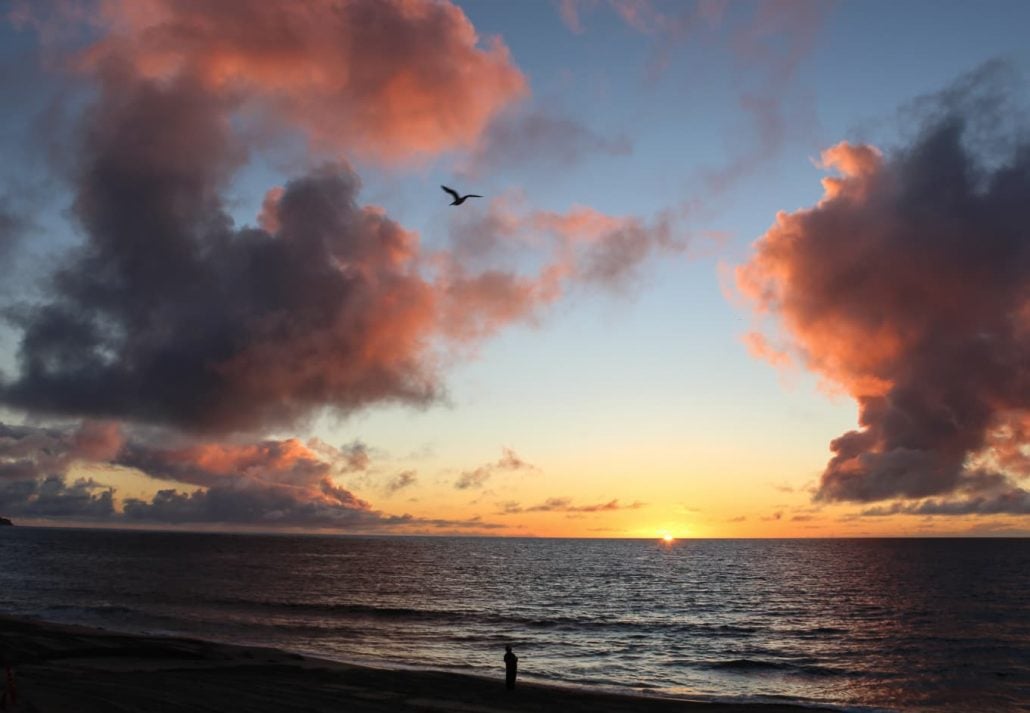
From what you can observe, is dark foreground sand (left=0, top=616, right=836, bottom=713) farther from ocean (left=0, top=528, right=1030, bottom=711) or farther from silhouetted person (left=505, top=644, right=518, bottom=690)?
ocean (left=0, top=528, right=1030, bottom=711)

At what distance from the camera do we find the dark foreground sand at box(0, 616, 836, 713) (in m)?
30.0

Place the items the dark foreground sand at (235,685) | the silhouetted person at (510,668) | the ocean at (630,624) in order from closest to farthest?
the dark foreground sand at (235,685)
the silhouetted person at (510,668)
the ocean at (630,624)

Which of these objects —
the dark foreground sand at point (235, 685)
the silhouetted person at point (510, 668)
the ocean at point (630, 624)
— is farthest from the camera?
the ocean at point (630, 624)

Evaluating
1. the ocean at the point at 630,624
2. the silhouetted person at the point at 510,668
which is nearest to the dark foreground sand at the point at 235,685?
the silhouetted person at the point at 510,668

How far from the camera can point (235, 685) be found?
3422 centimetres

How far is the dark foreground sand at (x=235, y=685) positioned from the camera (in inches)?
1180

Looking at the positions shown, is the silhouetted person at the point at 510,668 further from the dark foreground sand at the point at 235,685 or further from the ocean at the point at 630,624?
the ocean at the point at 630,624

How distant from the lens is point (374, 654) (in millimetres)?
50750

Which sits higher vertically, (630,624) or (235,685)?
(235,685)

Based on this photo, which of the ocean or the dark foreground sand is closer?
the dark foreground sand

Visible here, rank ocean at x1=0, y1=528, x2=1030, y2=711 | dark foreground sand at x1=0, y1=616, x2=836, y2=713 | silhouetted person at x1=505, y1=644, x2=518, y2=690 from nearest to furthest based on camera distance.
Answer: dark foreground sand at x1=0, y1=616, x2=836, y2=713 < silhouetted person at x1=505, y1=644, x2=518, y2=690 < ocean at x1=0, y1=528, x2=1030, y2=711

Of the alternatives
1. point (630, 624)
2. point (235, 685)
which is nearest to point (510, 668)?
point (235, 685)

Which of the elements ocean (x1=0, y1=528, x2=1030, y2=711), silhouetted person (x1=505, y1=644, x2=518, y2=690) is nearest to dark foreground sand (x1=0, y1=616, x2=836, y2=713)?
silhouetted person (x1=505, y1=644, x2=518, y2=690)

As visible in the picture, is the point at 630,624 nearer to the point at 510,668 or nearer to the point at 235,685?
the point at 510,668
